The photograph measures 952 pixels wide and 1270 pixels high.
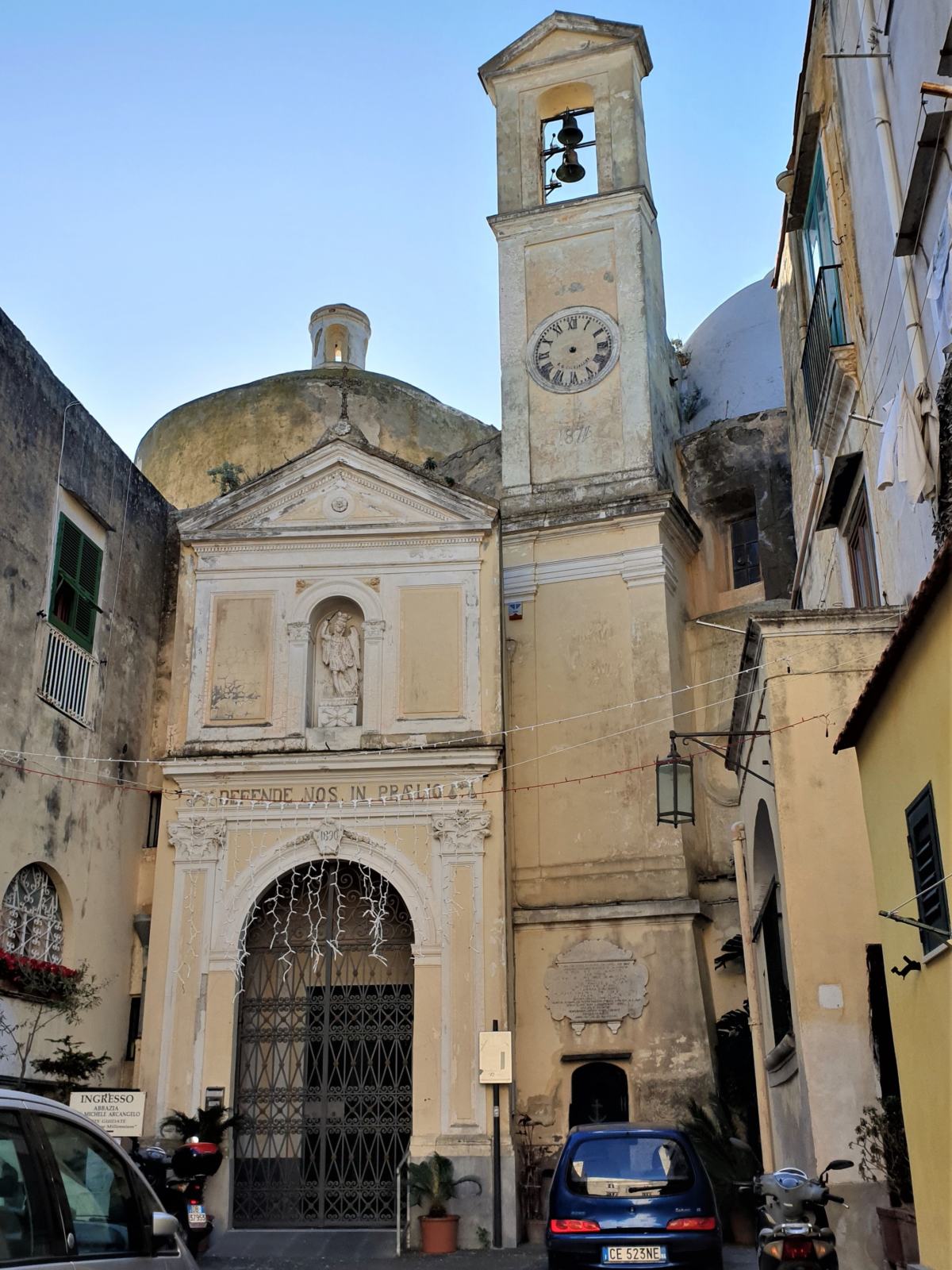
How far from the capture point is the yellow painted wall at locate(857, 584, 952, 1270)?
22.2 ft

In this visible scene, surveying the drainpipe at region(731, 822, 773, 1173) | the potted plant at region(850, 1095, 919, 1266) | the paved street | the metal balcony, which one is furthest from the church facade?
the potted plant at region(850, 1095, 919, 1266)

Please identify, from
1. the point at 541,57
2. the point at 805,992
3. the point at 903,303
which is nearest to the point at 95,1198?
the point at 805,992

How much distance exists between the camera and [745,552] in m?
22.8

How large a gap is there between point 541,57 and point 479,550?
37.1 ft

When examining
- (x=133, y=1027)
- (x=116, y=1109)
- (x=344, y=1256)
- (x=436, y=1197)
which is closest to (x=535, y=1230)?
(x=436, y=1197)

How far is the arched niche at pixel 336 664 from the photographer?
18.7m

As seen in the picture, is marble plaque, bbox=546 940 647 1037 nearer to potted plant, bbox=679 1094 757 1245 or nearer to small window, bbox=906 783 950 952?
potted plant, bbox=679 1094 757 1245

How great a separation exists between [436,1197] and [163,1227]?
34.2 ft

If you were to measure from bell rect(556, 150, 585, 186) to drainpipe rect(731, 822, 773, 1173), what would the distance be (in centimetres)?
1446

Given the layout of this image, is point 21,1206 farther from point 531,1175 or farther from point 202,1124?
point 531,1175

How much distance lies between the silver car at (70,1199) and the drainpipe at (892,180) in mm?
7674

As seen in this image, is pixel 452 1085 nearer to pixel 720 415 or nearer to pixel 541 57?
pixel 720 415

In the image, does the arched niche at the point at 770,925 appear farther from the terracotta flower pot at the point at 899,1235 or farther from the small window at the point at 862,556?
the terracotta flower pot at the point at 899,1235

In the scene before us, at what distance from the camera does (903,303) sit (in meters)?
10.5
